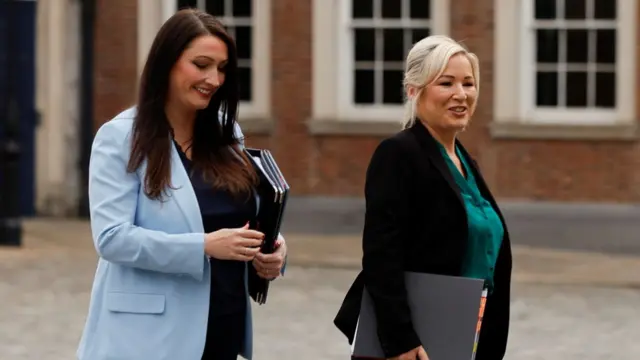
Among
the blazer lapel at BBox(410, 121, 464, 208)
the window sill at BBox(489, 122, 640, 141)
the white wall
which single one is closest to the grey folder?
the blazer lapel at BBox(410, 121, 464, 208)

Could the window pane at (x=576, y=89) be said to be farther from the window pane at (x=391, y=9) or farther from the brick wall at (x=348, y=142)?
the window pane at (x=391, y=9)

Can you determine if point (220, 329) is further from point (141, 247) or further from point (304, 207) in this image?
point (304, 207)

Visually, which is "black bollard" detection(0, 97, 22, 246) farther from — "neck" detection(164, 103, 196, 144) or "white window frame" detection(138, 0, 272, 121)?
"neck" detection(164, 103, 196, 144)

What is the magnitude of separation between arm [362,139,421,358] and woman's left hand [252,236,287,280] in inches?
8.9

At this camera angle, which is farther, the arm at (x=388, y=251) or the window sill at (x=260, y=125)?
the window sill at (x=260, y=125)

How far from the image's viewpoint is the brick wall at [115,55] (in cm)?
1616

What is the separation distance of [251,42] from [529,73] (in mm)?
3053

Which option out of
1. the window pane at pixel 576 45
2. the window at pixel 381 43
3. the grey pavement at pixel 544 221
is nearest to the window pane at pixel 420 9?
the window at pixel 381 43

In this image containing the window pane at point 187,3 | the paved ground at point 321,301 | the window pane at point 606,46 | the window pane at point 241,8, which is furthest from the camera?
the window pane at point 187,3

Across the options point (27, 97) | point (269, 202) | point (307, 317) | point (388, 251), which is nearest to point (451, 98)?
point (388, 251)

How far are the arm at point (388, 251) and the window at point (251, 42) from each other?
12.1m

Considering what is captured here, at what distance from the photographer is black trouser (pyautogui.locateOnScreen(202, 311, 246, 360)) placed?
388cm

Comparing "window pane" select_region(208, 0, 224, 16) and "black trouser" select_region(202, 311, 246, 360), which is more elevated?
"window pane" select_region(208, 0, 224, 16)

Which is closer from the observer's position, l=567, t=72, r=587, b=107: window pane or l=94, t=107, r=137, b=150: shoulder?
l=94, t=107, r=137, b=150: shoulder
